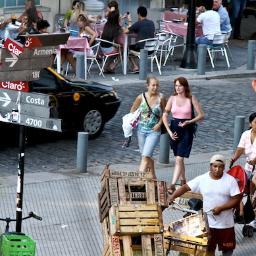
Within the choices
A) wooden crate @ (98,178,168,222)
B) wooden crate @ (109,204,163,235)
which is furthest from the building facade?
wooden crate @ (109,204,163,235)

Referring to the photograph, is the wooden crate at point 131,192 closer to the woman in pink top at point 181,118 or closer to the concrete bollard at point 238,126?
the woman in pink top at point 181,118

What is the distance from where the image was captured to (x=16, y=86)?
11.9 meters

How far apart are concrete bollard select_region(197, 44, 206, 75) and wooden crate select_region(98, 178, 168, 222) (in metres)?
13.6

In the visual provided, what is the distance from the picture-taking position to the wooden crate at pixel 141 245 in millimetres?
11266

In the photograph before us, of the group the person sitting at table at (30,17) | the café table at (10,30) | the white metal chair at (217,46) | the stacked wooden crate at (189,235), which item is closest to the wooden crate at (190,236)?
the stacked wooden crate at (189,235)

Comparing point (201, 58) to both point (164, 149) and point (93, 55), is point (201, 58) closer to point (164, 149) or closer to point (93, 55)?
point (93, 55)

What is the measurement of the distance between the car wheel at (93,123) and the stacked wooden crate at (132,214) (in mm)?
7259

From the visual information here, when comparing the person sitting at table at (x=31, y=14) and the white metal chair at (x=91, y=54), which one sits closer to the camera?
the white metal chair at (x=91, y=54)

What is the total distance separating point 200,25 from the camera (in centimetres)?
2722

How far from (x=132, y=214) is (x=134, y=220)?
2.6 inches

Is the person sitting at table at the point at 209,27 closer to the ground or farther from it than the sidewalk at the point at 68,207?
farther from it

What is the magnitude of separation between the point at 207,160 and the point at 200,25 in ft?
31.4

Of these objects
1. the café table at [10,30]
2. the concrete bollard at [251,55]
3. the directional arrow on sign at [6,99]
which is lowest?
the concrete bollard at [251,55]

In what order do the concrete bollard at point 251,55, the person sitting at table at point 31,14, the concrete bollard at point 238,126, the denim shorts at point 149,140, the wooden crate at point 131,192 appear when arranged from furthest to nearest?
the concrete bollard at point 251,55 → the person sitting at table at point 31,14 → the concrete bollard at point 238,126 → the denim shorts at point 149,140 → the wooden crate at point 131,192
